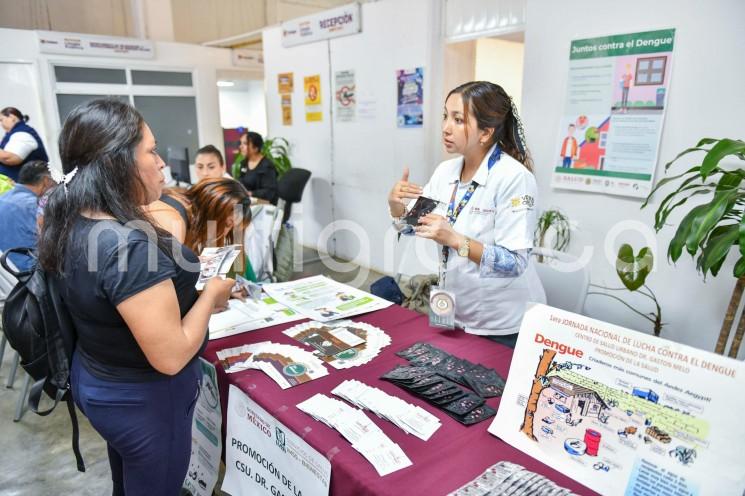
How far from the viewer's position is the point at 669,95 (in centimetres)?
274

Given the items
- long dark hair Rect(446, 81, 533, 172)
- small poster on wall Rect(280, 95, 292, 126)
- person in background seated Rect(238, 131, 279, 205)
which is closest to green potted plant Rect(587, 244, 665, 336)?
long dark hair Rect(446, 81, 533, 172)

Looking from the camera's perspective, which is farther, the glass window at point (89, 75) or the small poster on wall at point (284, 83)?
the glass window at point (89, 75)

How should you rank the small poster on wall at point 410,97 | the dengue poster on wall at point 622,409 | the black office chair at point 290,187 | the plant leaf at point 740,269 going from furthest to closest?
the black office chair at point 290,187
the small poster on wall at point 410,97
the plant leaf at point 740,269
the dengue poster on wall at point 622,409

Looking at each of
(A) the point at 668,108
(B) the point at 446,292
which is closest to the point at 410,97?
(A) the point at 668,108

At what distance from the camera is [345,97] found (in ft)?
17.0

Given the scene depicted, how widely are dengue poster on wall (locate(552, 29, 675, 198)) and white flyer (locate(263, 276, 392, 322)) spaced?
1.89m

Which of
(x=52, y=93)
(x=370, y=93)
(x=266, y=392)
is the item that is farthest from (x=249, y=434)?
(x=52, y=93)

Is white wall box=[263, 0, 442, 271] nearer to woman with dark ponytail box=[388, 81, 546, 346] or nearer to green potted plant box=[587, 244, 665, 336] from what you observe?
green potted plant box=[587, 244, 665, 336]

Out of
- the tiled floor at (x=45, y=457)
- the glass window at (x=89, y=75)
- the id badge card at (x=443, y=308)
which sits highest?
the glass window at (x=89, y=75)

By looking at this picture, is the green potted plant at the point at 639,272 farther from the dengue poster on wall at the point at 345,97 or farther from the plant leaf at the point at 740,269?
the dengue poster on wall at the point at 345,97

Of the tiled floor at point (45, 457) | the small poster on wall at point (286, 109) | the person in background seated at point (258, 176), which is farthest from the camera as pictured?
the small poster on wall at point (286, 109)

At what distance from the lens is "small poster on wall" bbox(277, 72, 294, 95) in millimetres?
5905

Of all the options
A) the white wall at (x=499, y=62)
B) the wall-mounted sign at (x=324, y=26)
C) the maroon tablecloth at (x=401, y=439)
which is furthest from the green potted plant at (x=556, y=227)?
the wall-mounted sign at (x=324, y=26)

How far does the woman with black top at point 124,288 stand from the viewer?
3.52 ft
